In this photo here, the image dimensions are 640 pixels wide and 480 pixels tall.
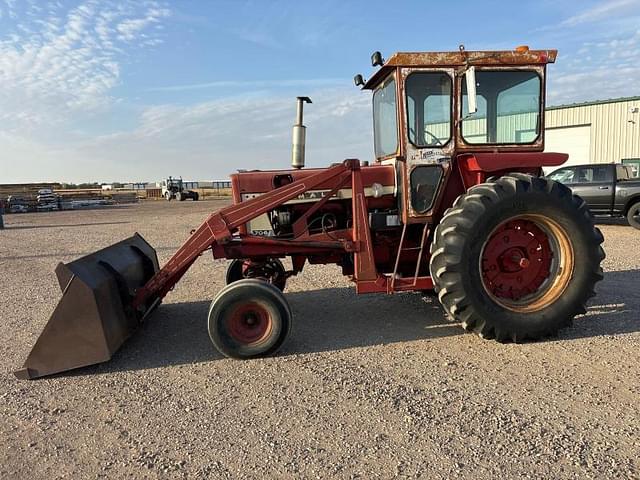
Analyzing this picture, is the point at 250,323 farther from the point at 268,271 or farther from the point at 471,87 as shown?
the point at 471,87

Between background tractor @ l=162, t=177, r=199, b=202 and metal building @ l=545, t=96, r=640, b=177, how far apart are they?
30947mm

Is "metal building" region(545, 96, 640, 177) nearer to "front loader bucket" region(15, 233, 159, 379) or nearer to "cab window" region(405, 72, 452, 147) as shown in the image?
"cab window" region(405, 72, 452, 147)

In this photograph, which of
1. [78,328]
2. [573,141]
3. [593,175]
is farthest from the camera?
[573,141]

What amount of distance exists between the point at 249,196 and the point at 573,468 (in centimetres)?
361

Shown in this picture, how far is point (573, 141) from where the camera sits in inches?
972

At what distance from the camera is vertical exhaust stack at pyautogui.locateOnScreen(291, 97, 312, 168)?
196 inches

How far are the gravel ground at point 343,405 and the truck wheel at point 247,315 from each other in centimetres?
16

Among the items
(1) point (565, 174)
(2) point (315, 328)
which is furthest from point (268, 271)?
(1) point (565, 174)

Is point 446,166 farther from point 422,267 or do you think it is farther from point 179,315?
point 179,315

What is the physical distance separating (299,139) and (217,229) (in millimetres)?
1297

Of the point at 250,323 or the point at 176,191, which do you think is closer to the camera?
the point at 250,323

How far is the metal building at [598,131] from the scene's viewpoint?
22.7 metres

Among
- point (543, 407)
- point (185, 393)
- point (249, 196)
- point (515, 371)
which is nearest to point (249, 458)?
point (185, 393)

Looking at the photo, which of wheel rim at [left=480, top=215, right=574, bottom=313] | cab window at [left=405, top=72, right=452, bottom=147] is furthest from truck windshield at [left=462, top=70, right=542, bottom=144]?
wheel rim at [left=480, top=215, right=574, bottom=313]
